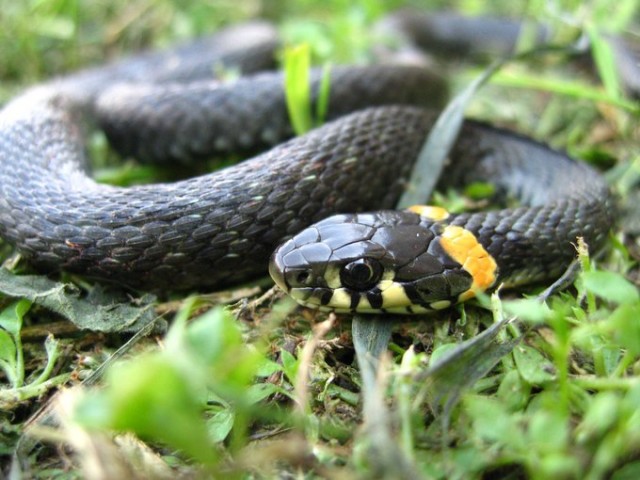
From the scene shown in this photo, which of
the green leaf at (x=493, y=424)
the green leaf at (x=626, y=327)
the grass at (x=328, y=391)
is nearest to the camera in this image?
the grass at (x=328, y=391)

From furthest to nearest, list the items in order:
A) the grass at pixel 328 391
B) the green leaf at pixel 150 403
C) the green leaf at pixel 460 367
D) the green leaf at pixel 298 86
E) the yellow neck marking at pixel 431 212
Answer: the green leaf at pixel 298 86, the yellow neck marking at pixel 431 212, the green leaf at pixel 460 367, the grass at pixel 328 391, the green leaf at pixel 150 403

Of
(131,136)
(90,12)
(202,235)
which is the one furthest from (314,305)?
(90,12)

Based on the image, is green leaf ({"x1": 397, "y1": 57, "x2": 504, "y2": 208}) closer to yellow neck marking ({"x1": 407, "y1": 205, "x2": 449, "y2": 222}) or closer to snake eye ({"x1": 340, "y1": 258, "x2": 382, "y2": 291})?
yellow neck marking ({"x1": 407, "y1": 205, "x2": 449, "y2": 222})

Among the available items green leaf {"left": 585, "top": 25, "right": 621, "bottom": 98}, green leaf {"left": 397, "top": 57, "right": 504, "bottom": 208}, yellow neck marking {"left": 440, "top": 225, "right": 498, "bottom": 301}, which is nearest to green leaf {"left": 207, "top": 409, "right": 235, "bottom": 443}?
yellow neck marking {"left": 440, "top": 225, "right": 498, "bottom": 301}

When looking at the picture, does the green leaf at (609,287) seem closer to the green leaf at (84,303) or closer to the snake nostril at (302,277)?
the snake nostril at (302,277)

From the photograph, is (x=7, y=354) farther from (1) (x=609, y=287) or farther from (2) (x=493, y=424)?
(1) (x=609, y=287)

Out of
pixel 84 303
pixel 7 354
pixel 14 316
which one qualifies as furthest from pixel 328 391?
pixel 14 316

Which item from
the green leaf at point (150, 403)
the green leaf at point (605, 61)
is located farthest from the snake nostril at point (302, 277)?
the green leaf at point (605, 61)
